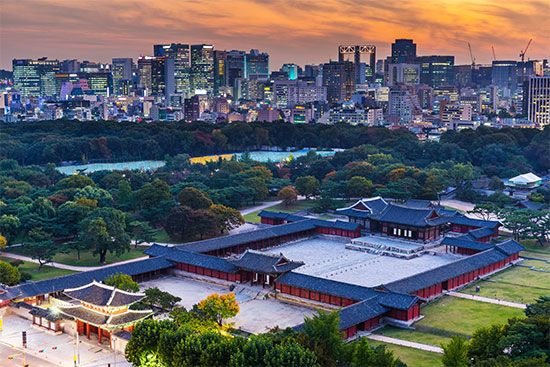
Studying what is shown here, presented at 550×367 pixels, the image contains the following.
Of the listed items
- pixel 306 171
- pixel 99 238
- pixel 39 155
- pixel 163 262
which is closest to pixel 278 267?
pixel 163 262

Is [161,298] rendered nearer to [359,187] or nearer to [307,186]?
[359,187]

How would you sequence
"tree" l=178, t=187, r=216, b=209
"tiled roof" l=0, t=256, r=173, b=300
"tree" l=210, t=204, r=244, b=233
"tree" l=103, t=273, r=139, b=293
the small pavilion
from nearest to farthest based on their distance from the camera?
the small pavilion
"tree" l=103, t=273, r=139, b=293
"tiled roof" l=0, t=256, r=173, b=300
"tree" l=210, t=204, r=244, b=233
"tree" l=178, t=187, r=216, b=209

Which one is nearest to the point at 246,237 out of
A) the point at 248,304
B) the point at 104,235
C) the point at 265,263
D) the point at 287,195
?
the point at 265,263

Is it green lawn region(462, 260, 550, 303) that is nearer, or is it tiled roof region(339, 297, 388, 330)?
tiled roof region(339, 297, 388, 330)

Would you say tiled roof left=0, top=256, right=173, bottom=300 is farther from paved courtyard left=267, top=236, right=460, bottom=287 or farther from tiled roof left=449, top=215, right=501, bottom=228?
tiled roof left=449, top=215, right=501, bottom=228

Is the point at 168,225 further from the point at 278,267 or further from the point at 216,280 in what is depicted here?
the point at 278,267

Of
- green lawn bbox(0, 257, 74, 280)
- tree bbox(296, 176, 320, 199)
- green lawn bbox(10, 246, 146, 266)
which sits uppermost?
tree bbox(296, 176, 320, 199)

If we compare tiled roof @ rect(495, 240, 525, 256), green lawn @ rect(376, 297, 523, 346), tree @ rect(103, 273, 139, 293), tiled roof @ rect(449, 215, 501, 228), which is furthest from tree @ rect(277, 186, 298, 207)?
tree @ rect(103, 273, 139, 293)
